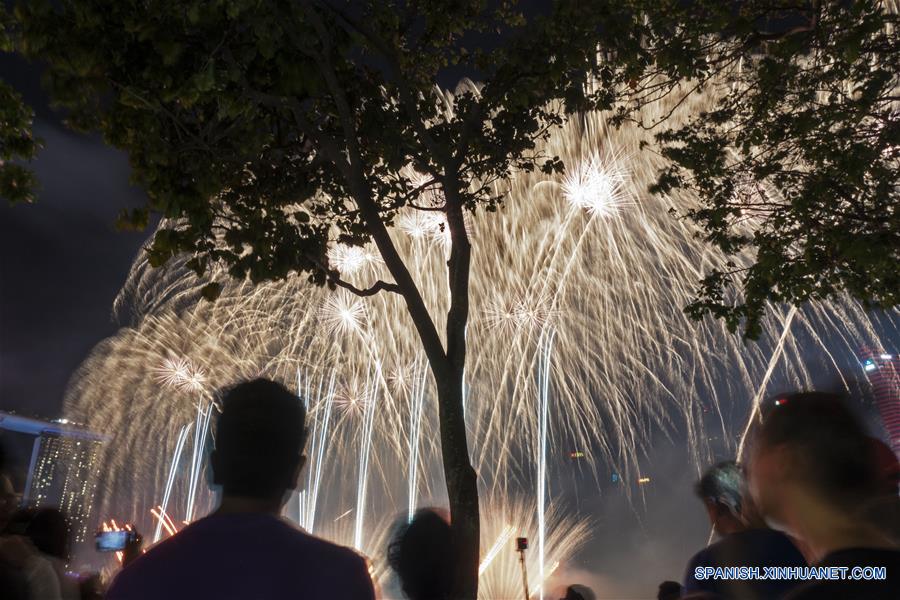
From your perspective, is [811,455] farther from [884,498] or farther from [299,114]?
[299,114]

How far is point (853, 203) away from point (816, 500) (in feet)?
28.0

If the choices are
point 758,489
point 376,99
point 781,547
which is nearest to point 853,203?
point 376,99

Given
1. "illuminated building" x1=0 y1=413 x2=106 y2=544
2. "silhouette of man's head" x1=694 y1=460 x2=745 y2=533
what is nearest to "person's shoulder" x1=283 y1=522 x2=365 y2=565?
"silhouette of man's head" x1=694 y1=460 x2=745 y2=533

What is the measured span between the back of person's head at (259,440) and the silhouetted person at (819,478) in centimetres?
167

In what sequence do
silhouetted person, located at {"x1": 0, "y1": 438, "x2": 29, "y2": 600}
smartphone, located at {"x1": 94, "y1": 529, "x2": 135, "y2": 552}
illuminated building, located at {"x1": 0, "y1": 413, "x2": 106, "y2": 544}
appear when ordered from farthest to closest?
illuminated building, located at {"x1": 0, "y1": 413, "x2": 106, "y2": 544}, smartphone, located at {"x1": 94, "y1": 529, "x2": 135, "y2": 552}, silhouetted person, located at {"x1": 0, "y1": 438, "x2": 29, "y2": 600}

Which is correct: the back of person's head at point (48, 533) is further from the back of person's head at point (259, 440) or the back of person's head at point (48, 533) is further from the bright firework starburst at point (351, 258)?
the bright firework starburst at point (351, 258)

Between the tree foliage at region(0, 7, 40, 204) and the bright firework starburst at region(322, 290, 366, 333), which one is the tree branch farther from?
the bright firework starburst at region(322, 290, 366, 333)

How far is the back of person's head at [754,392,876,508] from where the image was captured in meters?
2.07

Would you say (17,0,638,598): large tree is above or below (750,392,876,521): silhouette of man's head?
above

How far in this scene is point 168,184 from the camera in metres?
7.11

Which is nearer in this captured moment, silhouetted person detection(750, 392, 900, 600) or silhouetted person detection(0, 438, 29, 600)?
silhouetted person detection(750, 392, 900, 600)

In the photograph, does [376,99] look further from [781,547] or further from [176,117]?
[781,547]

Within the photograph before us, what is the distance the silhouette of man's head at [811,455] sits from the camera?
81.7 inches

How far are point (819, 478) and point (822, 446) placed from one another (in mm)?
111
